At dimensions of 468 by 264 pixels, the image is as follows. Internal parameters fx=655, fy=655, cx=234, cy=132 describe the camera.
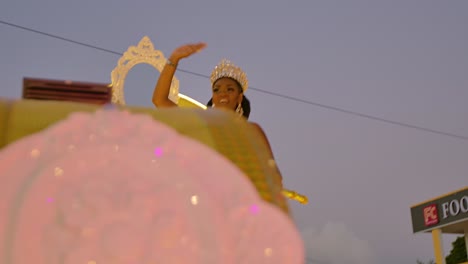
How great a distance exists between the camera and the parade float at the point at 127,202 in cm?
81

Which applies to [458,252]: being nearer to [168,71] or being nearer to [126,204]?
[168,71]

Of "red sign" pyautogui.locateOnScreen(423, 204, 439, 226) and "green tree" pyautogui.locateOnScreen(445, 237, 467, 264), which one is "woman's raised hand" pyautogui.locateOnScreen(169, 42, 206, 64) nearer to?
"red sign" pyautogui.locateOnScreen(423, 204, 439, 226)

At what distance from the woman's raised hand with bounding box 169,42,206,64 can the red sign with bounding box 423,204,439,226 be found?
58.3 feet

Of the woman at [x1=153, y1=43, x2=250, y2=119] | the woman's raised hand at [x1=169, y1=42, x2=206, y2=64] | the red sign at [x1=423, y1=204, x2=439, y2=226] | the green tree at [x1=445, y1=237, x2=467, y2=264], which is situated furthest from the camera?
the green tree at [x1=445, y1=237, x2=467, y2=264]

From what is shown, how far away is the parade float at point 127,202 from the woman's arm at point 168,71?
117 centimetres

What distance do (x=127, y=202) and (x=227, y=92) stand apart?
2.11 m

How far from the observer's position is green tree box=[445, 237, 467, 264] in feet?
69.5

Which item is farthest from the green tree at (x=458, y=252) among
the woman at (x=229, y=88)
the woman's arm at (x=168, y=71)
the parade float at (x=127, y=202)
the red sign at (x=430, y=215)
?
the parade float at (x=127, y=202)

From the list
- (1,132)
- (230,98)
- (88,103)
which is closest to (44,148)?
(1,132)

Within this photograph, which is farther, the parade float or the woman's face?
the woman's face

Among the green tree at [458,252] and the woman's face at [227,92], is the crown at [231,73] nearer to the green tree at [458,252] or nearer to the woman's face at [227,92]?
the woman's face at [227,92]

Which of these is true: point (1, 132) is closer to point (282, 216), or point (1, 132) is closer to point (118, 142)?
point (118, 142)

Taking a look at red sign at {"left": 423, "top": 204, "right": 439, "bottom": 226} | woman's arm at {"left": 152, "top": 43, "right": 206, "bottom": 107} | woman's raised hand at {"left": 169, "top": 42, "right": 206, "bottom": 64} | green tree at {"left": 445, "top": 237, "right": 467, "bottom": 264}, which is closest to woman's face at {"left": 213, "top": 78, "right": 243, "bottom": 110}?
woman's arm at {"left": 152, "top": 43, "right": 206, "bottom": 107}

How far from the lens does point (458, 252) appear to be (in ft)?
69.8
